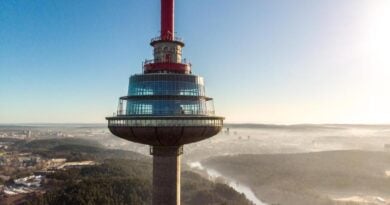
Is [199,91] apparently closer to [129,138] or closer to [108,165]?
[129,138]

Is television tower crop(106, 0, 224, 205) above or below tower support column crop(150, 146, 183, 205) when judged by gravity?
above

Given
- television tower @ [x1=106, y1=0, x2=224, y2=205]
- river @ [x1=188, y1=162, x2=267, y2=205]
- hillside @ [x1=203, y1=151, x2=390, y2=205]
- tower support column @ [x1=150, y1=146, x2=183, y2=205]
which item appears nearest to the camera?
television tower @ [x1=106, y1=0, x2=224, y2=205]

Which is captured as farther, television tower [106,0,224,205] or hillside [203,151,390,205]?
hillside [203,151,390,205]

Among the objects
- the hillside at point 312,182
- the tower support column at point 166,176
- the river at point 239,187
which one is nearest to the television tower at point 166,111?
the tower support column at point 166,176

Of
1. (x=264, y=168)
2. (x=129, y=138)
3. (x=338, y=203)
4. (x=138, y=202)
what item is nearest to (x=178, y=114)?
(x=129, y=138)

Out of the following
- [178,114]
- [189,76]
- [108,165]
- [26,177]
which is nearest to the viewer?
[178,114]

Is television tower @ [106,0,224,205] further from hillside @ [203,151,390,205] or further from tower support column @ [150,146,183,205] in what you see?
hillside @ [203,151,390,205]

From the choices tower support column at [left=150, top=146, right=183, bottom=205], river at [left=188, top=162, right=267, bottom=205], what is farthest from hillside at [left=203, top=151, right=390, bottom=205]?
tower support column at [left=150, top=146, right=183, bottom=205]

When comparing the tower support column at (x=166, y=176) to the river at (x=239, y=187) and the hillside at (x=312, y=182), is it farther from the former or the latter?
the river at (x=239, y=187)
